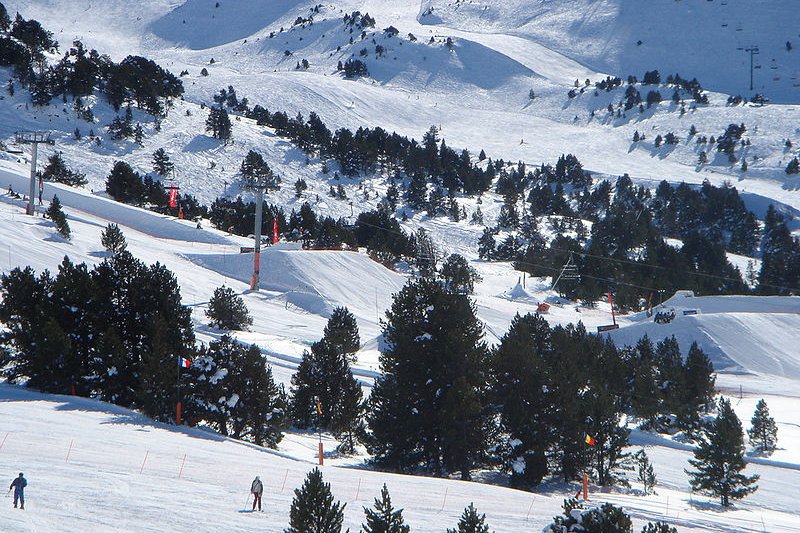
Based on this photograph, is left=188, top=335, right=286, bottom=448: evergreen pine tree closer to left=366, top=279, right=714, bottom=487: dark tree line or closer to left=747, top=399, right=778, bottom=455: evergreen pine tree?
left=366, top=279, right=714, bottom=487: dark tree line

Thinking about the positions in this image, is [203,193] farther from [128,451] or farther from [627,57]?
[627,57]

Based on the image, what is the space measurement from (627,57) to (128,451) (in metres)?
187

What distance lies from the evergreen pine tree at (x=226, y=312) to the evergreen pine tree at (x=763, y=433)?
25.6 metres

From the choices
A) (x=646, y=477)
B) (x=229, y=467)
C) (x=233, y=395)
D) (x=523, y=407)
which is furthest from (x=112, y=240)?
(x=646, y=477)

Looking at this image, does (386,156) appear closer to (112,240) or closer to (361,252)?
(361,252)

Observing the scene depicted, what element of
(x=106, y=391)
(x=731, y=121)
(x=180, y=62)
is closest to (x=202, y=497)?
(x=106, y=391)

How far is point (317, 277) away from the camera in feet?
202

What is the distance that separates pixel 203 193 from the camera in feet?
298

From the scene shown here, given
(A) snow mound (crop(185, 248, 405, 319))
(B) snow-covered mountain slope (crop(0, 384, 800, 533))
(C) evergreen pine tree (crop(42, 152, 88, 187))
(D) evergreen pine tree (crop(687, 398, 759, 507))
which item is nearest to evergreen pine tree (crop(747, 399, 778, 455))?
(D) evergreen pine tree (crop(687, 398, 759, 507))

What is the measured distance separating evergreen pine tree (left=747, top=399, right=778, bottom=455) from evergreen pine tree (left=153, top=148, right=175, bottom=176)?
6539 centimetres

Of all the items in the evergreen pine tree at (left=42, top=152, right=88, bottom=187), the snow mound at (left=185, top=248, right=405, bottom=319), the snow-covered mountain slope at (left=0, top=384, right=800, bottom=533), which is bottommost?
the snow-covered mountain slope at (left=0, top=384, right=800, bottom=533)

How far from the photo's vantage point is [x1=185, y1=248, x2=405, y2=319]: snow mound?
2336 inches

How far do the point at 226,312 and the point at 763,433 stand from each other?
87.2 ft

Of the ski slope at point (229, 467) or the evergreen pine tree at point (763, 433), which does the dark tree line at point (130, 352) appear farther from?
the evergreen pine tree at point (763, 433)
